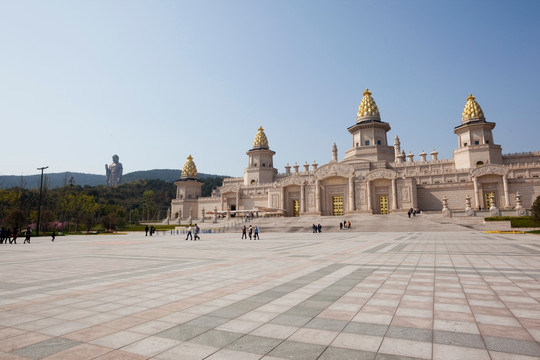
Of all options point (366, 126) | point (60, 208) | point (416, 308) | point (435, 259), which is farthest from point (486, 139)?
point (60, 208)

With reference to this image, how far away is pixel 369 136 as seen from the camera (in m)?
56.3

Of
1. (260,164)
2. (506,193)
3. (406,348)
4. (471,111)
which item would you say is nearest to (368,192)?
(506,193)

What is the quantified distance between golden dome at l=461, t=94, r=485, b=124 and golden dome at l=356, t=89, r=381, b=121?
44.4 feet

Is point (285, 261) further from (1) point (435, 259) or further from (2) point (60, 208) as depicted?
(2) point (60, 208)

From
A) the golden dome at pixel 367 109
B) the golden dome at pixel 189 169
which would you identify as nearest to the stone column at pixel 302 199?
the golden dome at pixel 367 109

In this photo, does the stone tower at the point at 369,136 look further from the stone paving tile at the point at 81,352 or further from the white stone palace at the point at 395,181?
the stone paving tile at the point at 81,352

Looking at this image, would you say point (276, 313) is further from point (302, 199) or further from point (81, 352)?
point (302, 199)

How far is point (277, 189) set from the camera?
Result: 56438 mm

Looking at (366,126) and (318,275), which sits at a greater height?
(366,126)

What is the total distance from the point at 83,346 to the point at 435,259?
1071 centimetres

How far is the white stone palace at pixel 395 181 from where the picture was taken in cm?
4356

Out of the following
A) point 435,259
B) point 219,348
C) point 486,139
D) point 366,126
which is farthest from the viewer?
point 366,126

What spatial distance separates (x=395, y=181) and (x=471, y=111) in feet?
61.3

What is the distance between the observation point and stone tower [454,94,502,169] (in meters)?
48.5
